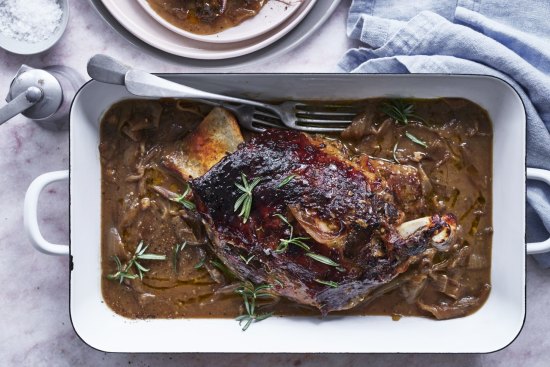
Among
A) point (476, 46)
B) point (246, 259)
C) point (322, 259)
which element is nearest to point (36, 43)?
point (246, 259)

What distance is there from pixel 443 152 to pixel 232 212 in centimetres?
95

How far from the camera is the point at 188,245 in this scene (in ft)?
10.6

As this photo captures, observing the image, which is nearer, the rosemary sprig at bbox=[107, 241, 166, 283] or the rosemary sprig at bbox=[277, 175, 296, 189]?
the rosemary sprig at bbox=[277, 175, 296, 189]

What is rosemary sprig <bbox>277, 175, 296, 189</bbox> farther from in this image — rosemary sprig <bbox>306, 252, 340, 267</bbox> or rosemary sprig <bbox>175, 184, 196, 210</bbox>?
rosemary sprig <bbox>175, 184, 196, 210</bbox>

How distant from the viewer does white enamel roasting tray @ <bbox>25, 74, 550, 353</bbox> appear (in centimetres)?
309

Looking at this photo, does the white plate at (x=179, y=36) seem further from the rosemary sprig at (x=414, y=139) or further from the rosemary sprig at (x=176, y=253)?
the rosemary sprig at (x=176, y=253)

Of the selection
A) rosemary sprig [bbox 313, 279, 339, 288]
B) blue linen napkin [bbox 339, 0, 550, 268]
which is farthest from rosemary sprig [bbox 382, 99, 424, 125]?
rosemary sprig [bbox 313, 279, 339, 288]

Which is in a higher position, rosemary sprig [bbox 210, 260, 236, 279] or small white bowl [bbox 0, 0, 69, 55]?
small white bowl [bbox 0, 0, 69, 55]

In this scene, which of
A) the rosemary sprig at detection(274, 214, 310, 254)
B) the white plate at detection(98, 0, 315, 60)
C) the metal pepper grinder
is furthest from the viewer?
the white plate at detection(98, 0, 315, 60)

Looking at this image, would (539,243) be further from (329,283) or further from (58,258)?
(58,258)

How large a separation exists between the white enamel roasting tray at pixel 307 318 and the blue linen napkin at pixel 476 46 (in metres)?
0.15

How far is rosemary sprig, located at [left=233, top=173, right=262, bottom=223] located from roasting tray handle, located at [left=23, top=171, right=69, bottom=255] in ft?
2.46

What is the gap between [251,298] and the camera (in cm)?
322

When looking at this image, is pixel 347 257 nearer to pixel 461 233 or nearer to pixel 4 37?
pixel 461 233
